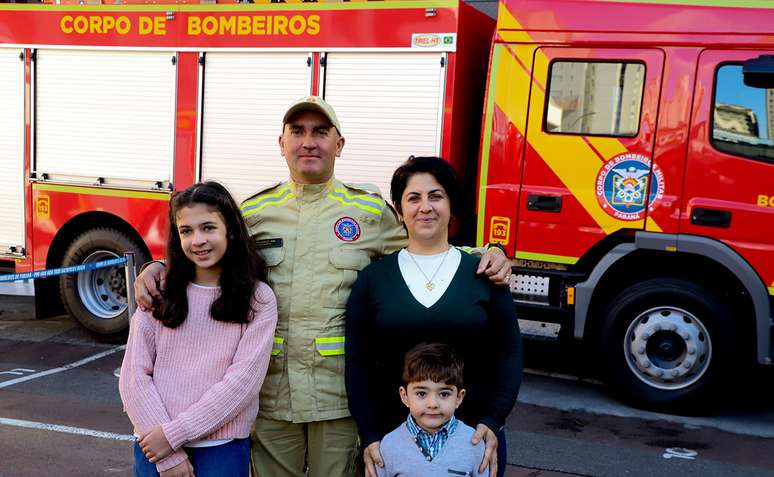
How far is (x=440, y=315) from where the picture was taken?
7.59 feet

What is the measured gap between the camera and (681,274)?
5363 millimetres

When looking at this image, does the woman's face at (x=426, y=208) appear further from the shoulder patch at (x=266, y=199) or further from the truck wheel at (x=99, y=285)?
the truck wheel at (x=99, y=285)

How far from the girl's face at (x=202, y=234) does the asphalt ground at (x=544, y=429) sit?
2.21 metres

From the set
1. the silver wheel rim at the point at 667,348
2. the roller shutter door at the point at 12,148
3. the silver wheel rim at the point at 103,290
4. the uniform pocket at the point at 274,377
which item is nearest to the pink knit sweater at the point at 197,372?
the uniform pocket at the point at 274,377

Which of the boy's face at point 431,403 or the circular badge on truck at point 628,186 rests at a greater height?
the circular badge on truck at point 628,186

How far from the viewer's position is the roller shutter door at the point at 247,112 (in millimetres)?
6270

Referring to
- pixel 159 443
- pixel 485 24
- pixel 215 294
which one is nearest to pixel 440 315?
pixel 215 294

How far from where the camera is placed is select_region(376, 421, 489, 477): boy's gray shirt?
223 centimetres

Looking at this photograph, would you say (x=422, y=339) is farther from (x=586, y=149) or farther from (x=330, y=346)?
(x=586, y=149)

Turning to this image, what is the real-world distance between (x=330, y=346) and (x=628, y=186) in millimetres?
3405

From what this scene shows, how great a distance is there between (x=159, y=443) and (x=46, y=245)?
5379mm

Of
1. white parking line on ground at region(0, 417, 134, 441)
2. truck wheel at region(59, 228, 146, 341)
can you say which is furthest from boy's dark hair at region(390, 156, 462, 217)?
truck wheel at region(59, 228, 146, 341)

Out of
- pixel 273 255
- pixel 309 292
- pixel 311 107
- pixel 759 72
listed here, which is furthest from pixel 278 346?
pixel 759 72

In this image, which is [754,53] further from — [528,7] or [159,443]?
[159,443]
